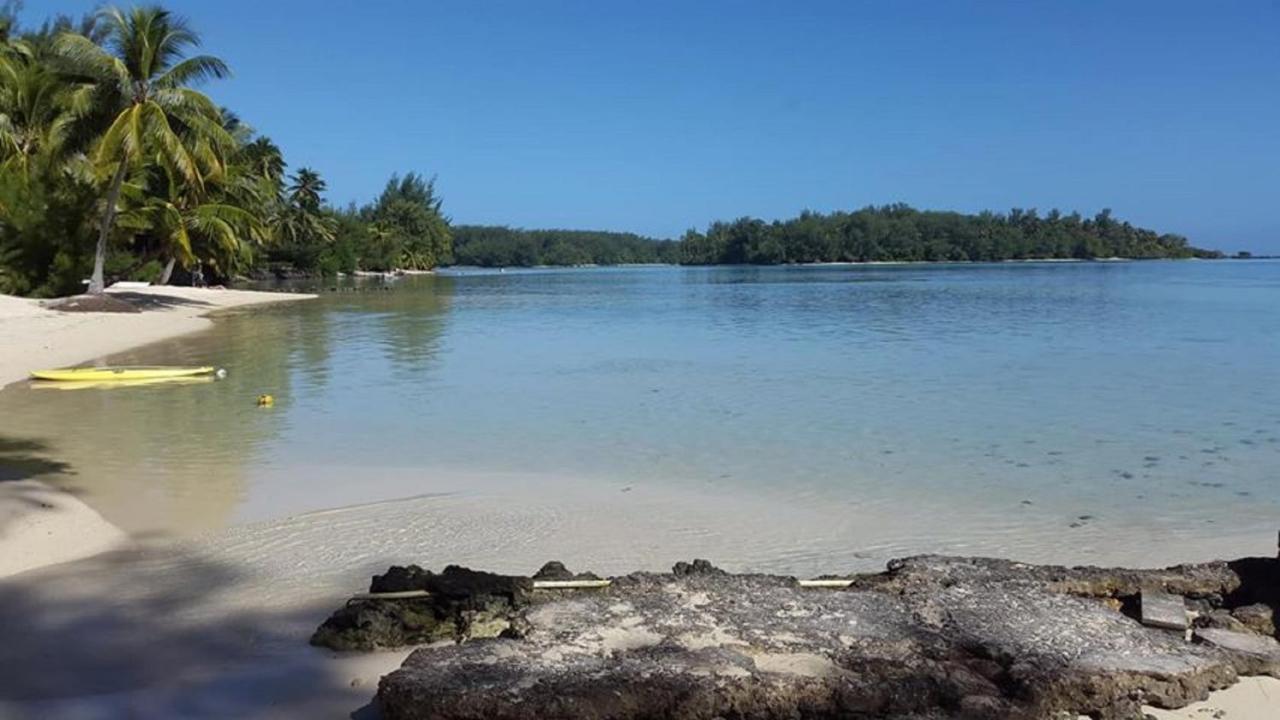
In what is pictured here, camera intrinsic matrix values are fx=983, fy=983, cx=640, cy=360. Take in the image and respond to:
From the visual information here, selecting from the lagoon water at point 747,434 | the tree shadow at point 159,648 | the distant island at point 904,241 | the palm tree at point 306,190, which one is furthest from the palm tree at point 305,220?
the distant island at point 904,241

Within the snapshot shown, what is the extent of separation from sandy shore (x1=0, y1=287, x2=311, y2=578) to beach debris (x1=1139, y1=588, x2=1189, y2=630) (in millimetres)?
6161

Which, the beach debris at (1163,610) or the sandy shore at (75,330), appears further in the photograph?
the sandy shore at (75,330)

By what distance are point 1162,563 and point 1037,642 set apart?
2941 mm

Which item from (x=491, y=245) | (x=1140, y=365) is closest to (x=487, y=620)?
(x=1140, y=365)

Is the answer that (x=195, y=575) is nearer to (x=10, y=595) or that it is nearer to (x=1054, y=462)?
(x=10, y=595)

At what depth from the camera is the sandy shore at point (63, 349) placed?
21.1 ft

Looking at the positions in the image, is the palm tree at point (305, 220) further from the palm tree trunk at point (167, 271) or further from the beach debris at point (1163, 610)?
the beach debris at point (1163, 610)

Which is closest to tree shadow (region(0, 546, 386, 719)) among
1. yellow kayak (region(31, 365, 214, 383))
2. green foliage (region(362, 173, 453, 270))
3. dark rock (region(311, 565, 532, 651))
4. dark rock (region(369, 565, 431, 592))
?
dark rock (region(311, 565, 532, 651))

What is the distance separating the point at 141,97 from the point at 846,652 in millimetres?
31321

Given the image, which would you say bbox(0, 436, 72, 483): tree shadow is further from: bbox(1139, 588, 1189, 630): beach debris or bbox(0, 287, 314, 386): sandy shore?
bbox(1139, 588, 1189, 630): beach debris

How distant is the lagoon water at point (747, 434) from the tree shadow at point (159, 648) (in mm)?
1506

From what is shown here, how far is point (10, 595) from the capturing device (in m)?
5.36

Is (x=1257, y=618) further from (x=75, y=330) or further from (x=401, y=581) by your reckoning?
(x=75, y=330)

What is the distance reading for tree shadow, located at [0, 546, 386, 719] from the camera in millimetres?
3953
